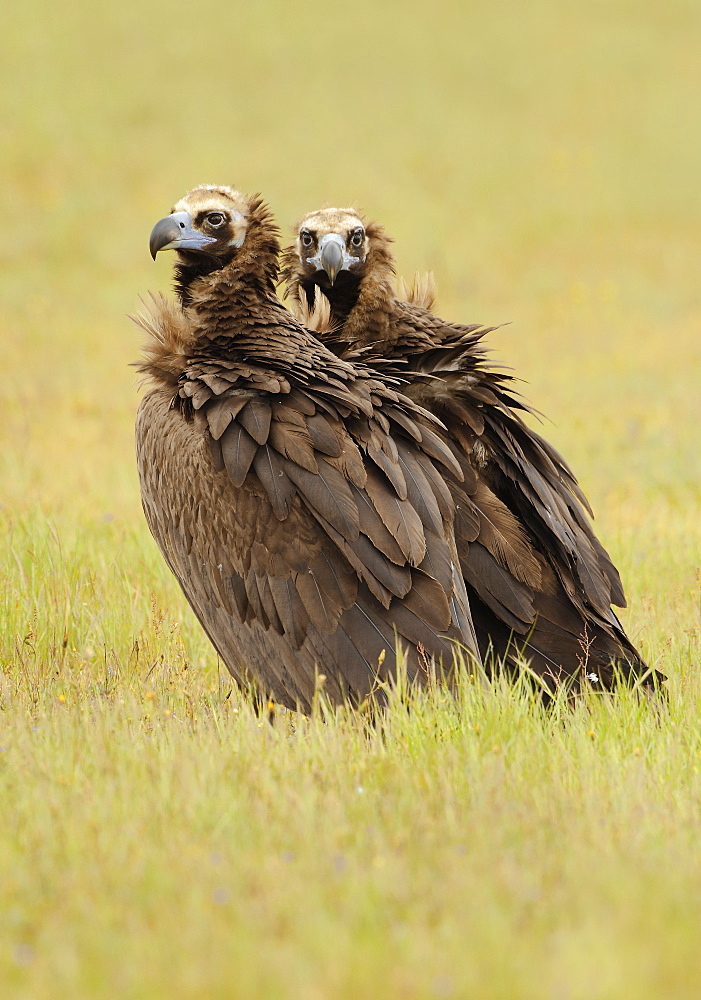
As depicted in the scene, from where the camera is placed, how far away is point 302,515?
4.79 meters

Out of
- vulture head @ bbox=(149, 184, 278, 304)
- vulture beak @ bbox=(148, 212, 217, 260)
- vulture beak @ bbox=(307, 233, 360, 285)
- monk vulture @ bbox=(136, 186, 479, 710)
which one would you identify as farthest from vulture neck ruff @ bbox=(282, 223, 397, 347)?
vulture beak @ bbox=(148, 212, 217, 260)

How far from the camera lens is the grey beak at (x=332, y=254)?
632 cm

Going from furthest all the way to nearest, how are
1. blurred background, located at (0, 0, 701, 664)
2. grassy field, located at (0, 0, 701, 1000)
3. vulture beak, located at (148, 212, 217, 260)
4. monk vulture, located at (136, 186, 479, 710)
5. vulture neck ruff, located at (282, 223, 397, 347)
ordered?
blurred background, located at (0, 0, 701, 664)
vulture neck ruff, located at (282, 223, 397, 347)
vulture beak, located at (148, 212, 217, 260)
monk vulture, located at (136, 186, 479, 710)
grassy field, located at (0, 0, 701, 1000)

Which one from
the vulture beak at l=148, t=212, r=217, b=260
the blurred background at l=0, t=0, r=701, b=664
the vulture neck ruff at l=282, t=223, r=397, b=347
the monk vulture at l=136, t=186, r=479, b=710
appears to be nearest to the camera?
the monk vulture at l=136, t=186, r=479, b=710

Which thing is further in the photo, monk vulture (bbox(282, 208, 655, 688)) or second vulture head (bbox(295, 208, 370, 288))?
second vulture head (bbox(295, 208, 370, 288))

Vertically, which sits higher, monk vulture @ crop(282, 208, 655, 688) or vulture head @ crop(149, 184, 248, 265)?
vulture head @ crop(149, 184, 248, 265)

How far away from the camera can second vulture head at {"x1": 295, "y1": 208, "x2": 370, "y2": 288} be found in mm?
6352

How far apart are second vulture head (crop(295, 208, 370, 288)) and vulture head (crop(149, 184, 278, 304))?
59 centimetres

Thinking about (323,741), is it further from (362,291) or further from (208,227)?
(362,291)

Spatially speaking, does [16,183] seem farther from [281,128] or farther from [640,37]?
[640,37]

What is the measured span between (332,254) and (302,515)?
2.05 metres

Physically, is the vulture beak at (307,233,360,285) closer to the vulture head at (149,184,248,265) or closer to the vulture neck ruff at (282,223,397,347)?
the vulture neck ruff at (282,223,397,347)

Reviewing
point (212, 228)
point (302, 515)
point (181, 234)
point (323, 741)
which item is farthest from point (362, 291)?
point (323, 741)

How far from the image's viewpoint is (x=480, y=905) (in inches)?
115
